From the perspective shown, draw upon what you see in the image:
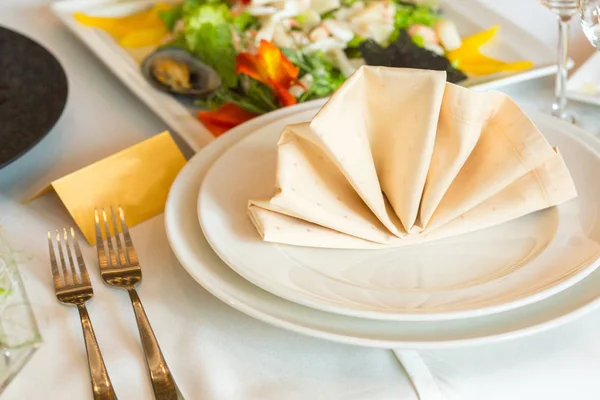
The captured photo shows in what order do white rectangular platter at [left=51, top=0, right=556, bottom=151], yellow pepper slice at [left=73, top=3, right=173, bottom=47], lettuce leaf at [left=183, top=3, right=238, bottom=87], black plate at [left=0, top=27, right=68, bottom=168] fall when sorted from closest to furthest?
black plate at [left=0, top=27, right=68, bottom=168], white rectangular platter at [left=51, top=0, right=556, bottom=151], lettuce leaf at [left=183, top=3, right=238, bottom=87], yellow pepper slice at [left=73, top=3, right=173, bottom=47]

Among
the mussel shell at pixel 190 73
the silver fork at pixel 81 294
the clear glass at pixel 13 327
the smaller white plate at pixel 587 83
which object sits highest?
the clear glass at pixel 13 327

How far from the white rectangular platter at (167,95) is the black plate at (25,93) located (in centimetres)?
12

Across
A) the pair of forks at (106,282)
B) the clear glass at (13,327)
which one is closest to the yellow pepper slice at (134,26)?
the pair of forks at (106,282)

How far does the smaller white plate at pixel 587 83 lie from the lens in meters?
1.01

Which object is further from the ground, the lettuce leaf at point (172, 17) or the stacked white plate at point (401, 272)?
the lettuce leaf at point (172, 17)

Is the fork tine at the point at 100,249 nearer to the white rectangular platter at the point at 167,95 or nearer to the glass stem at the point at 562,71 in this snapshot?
the white rectangular platter at the point at 167,95

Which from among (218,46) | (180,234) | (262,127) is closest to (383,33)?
(218,46)

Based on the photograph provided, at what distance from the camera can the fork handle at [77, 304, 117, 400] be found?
64cm

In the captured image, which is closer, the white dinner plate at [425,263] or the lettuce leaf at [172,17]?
the white dinner plate at [425,263]

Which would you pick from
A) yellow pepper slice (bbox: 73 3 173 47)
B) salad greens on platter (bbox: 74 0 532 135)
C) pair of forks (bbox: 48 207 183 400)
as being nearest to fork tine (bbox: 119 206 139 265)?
pair of forks (bbox: 48 207 183 400)

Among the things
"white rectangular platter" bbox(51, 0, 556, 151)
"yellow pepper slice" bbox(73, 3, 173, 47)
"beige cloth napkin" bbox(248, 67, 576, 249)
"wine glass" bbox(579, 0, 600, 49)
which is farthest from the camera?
"yellow pepper slice" bbox(73, 3, 173, 47)

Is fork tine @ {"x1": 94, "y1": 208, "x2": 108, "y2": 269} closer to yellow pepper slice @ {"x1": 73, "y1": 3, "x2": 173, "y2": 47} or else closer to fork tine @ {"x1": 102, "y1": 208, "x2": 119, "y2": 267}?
fork tine @ {"x1": 102, "y1": 208, "x2": 119, "y2": 267}

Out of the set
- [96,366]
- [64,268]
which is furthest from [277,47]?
[96,366]

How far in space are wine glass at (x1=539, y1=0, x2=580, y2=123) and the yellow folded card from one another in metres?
0.53
